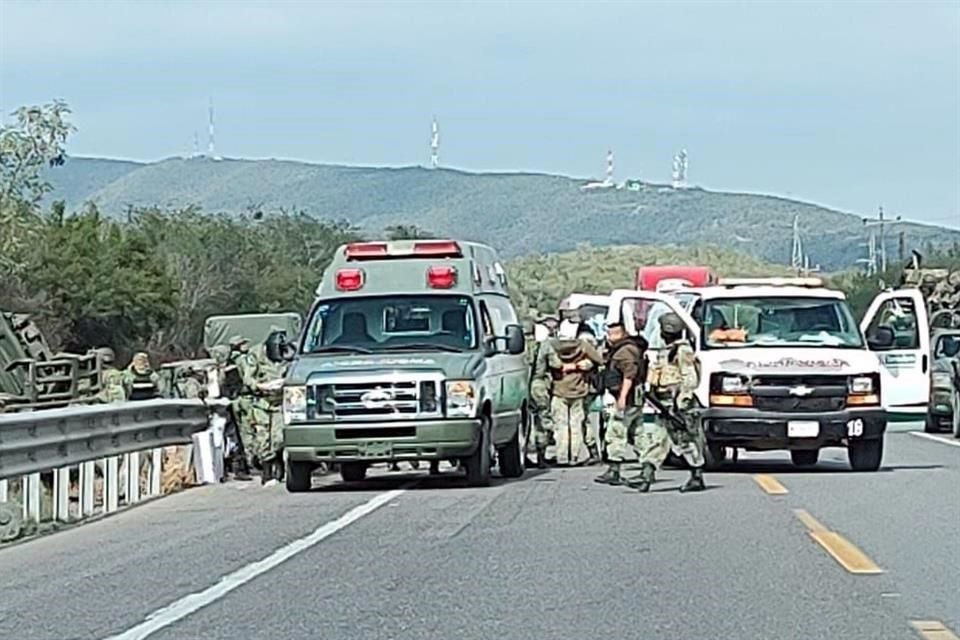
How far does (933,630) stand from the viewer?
10367 mm

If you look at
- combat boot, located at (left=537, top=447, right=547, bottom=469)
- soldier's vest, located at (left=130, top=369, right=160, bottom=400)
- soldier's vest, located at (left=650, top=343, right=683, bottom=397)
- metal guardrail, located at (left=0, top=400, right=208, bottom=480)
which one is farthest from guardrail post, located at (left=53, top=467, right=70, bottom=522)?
combat boot, located at (left=537, top=447, right=547, bottom=469)

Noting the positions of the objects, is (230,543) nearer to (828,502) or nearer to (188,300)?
(828,502)

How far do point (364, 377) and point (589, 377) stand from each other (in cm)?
431

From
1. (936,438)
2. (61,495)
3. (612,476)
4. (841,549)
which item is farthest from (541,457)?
(841,549)

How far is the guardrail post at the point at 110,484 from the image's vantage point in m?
18.6

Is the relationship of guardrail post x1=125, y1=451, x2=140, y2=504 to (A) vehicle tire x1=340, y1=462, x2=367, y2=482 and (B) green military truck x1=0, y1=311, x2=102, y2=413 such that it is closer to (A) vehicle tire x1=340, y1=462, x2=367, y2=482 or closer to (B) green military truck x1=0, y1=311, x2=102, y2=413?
(A) vehicle tire x1=340, y1=462, x2=367, y2=482

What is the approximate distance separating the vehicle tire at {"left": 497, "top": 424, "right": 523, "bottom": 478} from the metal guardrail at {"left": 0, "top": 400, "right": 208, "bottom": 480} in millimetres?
3390

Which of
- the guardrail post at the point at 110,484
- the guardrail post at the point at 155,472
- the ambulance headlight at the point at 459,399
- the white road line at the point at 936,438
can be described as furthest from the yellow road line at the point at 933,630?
the white road line at the point at 936,438

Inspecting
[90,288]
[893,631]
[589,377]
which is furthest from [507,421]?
[90,288]

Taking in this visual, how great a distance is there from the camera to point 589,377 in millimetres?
22469

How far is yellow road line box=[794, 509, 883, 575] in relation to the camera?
12859 mm

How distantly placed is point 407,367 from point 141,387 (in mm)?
5627

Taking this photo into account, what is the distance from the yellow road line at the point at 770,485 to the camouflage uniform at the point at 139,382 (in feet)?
24.4

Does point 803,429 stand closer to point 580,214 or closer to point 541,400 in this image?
point 541,400
